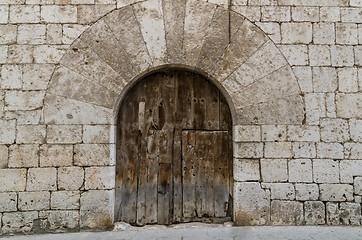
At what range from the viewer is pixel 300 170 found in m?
3.30

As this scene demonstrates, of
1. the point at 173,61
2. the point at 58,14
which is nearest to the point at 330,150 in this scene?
the point at 173,61

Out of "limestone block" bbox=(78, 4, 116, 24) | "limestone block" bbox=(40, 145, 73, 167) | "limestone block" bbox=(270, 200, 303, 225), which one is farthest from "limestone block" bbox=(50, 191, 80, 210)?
"limestone block" bbox=(270, 200, 303, 225)

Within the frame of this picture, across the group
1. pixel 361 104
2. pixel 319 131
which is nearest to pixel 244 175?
pixel 319 131

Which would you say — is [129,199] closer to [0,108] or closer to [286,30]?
[0,108]

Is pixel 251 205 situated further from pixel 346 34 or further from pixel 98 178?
pixel 346 34

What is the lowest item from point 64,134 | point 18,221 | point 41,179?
point 18,221

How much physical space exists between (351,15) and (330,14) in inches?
11.0

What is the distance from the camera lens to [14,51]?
3.36 meters

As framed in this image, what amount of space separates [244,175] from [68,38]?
280 cm

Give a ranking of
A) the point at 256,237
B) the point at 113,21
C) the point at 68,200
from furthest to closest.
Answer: the point at 113,21
the point at 68,200
the point at 256,237

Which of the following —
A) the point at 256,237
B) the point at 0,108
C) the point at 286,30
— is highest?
the point at 286,30

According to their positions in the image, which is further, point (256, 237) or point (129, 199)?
point (129, 199)

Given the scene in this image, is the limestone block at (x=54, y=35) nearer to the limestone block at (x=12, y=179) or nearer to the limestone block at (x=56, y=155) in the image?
the limestone block at (x=56, y=155)

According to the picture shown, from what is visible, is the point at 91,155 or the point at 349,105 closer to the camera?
the point at 91,155
